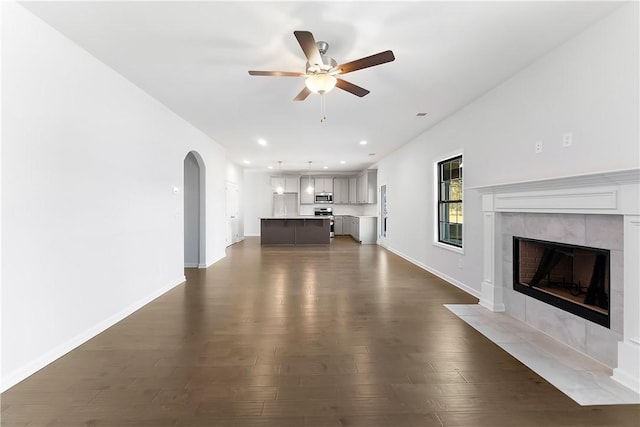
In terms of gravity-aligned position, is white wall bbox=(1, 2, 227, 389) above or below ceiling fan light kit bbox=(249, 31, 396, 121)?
below

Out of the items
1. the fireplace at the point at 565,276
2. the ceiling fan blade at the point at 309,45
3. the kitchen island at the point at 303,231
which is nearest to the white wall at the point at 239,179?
the kitchen island at the point at 303,231

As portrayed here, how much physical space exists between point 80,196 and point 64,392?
5.18 ft

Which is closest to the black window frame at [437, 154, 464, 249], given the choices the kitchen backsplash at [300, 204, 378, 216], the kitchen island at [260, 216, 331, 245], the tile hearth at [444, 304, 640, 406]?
the tile hearth at [444, 304, 640, 406]

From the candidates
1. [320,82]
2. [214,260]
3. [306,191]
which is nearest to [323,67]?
[320,82]

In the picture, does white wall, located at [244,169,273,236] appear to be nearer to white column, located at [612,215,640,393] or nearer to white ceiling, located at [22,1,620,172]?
white ceiling, located at [22,1,620,172]

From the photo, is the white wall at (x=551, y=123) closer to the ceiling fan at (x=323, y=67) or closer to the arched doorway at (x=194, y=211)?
the ceiling fan at (x=323, y=67)

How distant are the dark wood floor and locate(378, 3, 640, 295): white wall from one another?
1460 mm

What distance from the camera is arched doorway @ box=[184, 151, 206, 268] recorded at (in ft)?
19.1

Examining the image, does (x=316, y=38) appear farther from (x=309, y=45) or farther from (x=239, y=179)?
(x=239, y=179)

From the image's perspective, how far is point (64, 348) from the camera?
246cm

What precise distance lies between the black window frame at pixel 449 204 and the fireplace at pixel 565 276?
1.29m

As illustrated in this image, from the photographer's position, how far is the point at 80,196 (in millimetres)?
2645

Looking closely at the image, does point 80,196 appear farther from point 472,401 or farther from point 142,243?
point 472,401

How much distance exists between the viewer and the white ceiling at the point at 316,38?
2121 mm
